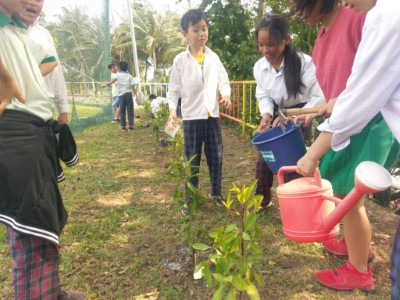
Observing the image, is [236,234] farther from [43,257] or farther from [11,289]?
[11,289]

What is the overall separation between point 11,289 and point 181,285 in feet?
3.17

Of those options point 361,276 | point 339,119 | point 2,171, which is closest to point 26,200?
point 2,171

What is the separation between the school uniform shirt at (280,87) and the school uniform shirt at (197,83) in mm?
360

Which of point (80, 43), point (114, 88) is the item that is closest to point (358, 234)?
point (80, 43)

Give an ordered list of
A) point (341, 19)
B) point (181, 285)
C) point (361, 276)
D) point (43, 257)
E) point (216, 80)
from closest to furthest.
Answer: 1. point (43, 257)
2. point (341, 19)
3. point (361, 276)
4. point (181, 285)
5. point (216, 80)

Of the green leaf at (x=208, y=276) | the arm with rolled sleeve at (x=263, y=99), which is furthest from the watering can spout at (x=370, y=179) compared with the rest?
the arm with rolled sleeve at (x=263, y=99)

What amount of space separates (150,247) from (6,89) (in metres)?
1.47

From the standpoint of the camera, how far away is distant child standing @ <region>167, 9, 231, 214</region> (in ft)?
8.61

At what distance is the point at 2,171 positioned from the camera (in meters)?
1.24

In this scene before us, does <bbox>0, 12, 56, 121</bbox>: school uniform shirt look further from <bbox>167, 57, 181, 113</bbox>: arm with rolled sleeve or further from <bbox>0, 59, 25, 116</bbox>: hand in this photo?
<bbox>167, 57, 181, 113</bbox>: arm with rolled sleeve

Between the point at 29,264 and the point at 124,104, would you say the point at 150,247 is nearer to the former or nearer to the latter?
the point at 29,264

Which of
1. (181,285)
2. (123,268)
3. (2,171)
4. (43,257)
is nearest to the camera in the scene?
(2,171)

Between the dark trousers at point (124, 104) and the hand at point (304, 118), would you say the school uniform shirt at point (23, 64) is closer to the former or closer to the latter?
the hand at point (304, 118)

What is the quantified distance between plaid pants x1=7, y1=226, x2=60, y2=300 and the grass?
57cm
